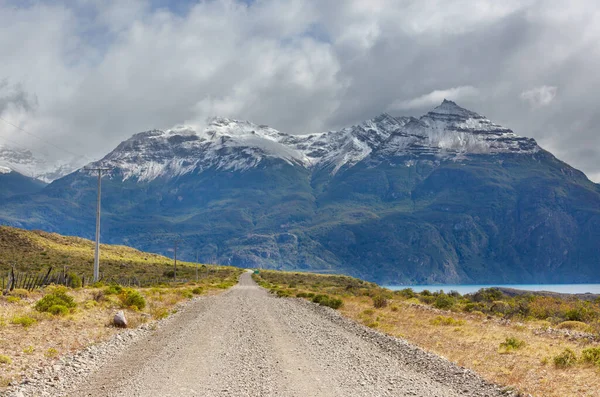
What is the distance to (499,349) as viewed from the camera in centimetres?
1989

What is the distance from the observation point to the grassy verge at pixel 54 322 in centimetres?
1703

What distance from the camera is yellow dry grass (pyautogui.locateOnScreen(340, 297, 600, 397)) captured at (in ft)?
47.6

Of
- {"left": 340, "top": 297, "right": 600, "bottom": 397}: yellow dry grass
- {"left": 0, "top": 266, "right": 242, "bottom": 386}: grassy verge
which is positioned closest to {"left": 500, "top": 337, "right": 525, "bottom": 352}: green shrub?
{"left": 340, "top": 297, "right": 600, "bottom": 397}: yellow dry grass

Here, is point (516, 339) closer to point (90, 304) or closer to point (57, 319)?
point (57, 319)

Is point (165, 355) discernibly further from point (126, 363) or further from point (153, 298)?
point (153, 298)

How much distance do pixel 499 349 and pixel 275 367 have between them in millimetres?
8902

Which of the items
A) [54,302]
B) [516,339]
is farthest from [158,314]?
[516,339]

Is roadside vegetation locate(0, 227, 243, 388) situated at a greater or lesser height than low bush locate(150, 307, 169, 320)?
greater

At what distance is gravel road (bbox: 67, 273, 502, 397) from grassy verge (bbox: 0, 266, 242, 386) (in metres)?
2.10

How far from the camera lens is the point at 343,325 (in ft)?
97.1

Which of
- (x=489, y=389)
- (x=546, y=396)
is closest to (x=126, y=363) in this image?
(x=489, y=389)

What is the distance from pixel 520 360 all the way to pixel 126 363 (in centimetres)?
1318

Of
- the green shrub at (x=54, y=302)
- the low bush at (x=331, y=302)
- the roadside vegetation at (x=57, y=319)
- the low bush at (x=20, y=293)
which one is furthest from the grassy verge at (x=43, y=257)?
the green shrub at (x=54, y=302)

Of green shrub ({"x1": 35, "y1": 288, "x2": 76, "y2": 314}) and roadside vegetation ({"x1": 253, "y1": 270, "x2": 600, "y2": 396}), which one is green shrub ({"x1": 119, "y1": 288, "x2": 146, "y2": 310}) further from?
roadside vegetation ({"x1": 253, "y1": 270, "x2": 600, "y2": 396})
